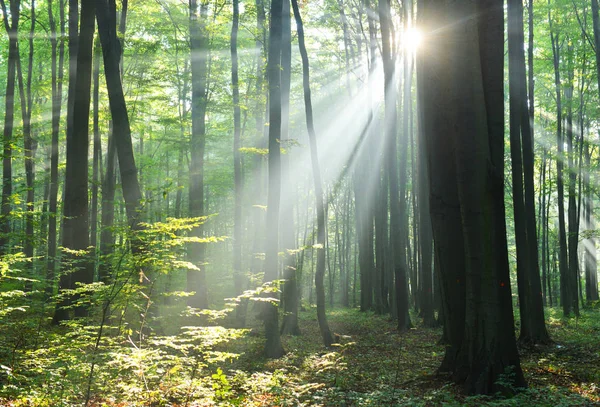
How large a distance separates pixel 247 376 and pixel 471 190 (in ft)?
14.0

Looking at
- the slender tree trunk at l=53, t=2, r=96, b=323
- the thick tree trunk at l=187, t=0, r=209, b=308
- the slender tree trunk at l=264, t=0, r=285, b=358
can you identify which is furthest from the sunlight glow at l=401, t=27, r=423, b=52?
the slender tree trunk at l=53, t=2, r=96, b=323

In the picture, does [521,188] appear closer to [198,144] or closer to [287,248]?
[287,248]

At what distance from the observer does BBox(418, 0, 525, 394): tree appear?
19.9 feet

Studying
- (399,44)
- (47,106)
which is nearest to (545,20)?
(399,44)

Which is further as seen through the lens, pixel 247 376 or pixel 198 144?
pixel 198 144

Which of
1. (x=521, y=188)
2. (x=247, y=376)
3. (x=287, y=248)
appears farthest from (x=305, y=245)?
(x=247, y=376)

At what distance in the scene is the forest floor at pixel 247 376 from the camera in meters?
4.75

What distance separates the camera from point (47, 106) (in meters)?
18.4

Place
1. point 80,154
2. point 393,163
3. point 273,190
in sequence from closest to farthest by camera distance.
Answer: point 80,154, point 273,190, point 393,163

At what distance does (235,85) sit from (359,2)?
7.43 metres

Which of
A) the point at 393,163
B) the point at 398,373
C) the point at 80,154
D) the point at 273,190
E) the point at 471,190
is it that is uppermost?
the point at 393,163

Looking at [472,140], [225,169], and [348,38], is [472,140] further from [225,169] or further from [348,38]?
[225,169]

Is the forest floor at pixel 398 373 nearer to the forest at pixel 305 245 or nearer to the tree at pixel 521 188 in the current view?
the forest at pixel 305 245

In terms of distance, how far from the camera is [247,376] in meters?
6.93
